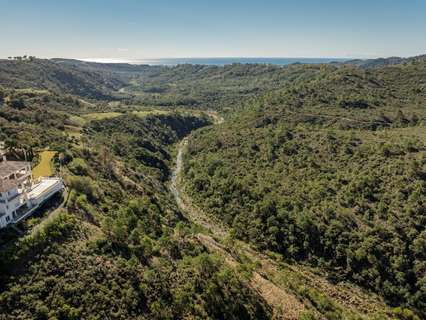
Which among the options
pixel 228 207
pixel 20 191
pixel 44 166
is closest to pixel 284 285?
pixel 228 207

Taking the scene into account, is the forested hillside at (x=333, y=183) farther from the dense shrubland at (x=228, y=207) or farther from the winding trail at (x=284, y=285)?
the winding trail at (x=284, y=285)

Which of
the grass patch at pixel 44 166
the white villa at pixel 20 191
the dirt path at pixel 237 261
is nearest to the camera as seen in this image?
the white villa at pixel 20 191

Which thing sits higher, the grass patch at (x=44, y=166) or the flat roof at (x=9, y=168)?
the flat roof at (x=9, y=168)

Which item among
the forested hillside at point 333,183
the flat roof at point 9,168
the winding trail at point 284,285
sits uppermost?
the flat roof at point 9,168

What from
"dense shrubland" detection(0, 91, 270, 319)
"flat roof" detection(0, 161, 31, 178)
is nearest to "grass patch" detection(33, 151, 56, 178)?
"dense shrubland" detection(0, 91, 270, 319)

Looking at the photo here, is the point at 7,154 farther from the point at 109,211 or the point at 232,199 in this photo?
the point at 232,199

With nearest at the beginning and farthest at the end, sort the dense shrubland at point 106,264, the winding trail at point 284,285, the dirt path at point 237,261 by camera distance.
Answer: the dense shrubland at point 106,264 → the dirt path at point 237,261 → the winding trail at point 284,285

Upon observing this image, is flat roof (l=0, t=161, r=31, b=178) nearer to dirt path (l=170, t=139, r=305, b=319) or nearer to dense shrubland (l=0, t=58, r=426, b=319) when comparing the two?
dense shrubland (l=0, t=58, r=426, b=319)

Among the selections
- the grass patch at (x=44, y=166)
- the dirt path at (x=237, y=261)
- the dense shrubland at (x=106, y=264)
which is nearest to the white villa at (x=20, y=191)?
the dense shrubland at (x=106, y=264)

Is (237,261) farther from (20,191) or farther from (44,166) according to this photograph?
(44,166)
